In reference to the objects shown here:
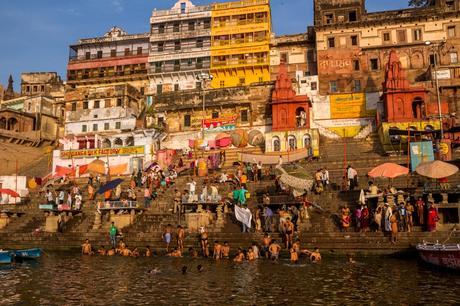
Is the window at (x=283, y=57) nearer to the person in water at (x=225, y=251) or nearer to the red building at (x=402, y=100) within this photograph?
the red building at (x=402, y=100)

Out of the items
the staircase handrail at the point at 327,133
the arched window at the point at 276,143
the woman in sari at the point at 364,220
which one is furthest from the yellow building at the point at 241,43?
the woman in sari at the point at 364,220

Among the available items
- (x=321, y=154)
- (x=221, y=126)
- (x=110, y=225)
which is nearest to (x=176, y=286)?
(x=110, y=225)

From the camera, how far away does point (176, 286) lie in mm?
12695

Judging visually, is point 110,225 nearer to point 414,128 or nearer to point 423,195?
point 423,195

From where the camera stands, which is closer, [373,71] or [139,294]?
[139,294]

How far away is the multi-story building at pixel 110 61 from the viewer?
178ft

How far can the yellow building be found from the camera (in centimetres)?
4922

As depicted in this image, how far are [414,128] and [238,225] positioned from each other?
20297mm

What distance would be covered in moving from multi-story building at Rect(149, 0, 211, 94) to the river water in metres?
36.2

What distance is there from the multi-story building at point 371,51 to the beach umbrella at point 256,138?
598cm

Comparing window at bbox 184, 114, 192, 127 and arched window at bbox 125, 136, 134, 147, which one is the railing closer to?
window at bbox 184, 114, 192, 127

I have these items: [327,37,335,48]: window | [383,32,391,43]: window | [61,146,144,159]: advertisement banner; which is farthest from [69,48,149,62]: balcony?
[383,32,391,43]: window

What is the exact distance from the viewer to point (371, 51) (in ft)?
144

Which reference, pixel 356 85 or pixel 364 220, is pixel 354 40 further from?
pixel 364 220
